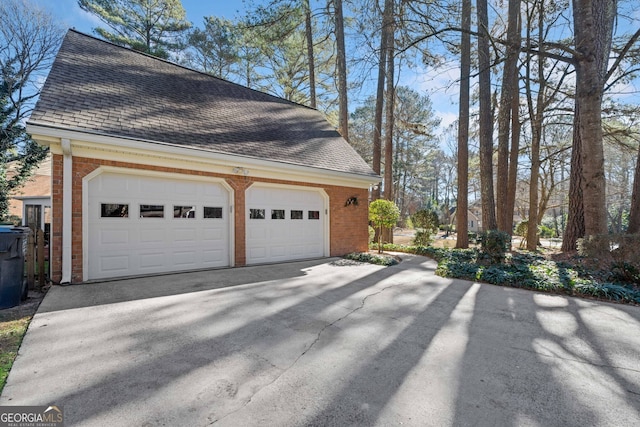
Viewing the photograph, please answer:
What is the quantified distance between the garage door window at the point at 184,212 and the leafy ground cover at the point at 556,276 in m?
5.85

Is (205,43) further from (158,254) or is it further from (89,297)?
(89,297)

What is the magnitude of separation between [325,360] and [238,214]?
16.3 feet

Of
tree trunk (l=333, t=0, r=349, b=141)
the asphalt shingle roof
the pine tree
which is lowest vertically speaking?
the asphalt shingle roof

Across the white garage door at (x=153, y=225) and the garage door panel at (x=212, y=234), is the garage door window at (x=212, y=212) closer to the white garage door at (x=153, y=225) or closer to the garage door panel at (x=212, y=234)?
the white garage door at (x=153, y=225)

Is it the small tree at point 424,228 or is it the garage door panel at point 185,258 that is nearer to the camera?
the garage door panel at point 185,258

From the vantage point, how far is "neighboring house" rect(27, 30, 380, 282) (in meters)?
5.05

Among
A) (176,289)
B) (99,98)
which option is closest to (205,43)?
(99,98)

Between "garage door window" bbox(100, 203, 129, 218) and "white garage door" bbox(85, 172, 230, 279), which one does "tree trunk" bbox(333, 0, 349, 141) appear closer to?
"white garage door" bbox(85, 172, 230, 279)

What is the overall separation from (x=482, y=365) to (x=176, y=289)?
456 centimetres

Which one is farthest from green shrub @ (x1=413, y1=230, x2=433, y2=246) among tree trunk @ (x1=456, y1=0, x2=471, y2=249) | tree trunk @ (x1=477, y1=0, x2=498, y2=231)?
tree trunk @ (x1=477, y1=0, x2=498, y2=231)

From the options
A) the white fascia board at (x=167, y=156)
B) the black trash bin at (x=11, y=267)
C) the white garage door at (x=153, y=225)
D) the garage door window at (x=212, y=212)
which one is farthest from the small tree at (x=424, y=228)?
the black trash bin at (x=11, y=267)

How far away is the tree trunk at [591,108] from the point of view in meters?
6.04

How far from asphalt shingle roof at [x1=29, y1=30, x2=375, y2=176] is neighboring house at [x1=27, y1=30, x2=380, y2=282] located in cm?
4

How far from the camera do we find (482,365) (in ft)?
8.36
